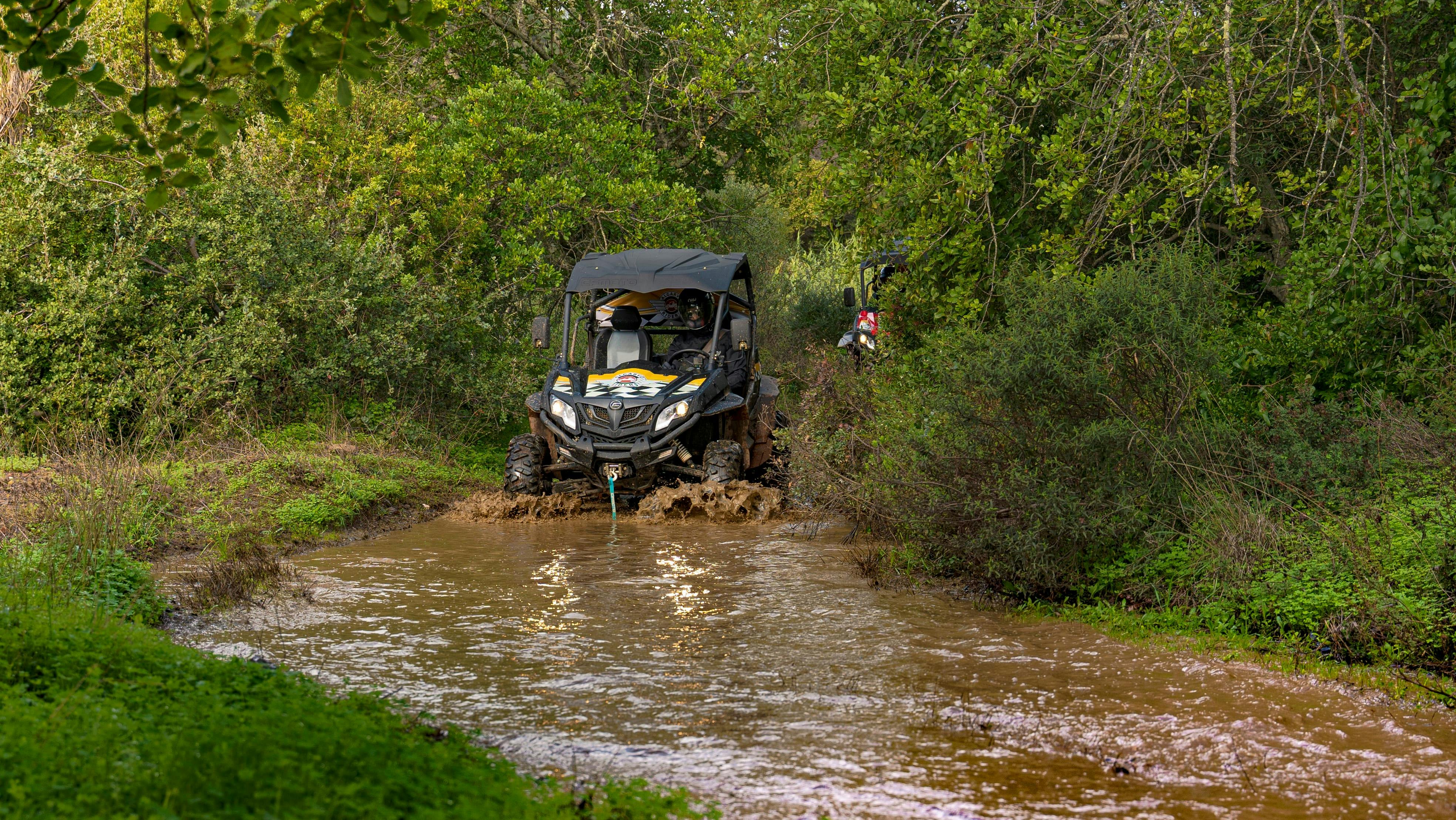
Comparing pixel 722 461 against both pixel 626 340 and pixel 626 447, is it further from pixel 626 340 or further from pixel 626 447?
pixel 626 340

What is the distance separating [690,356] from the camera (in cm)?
1290

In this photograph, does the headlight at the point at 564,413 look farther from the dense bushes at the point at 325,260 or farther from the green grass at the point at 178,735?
the green grass at the point at 178,735

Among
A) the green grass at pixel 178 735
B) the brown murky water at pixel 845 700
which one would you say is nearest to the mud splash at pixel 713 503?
the brown murky water at pixel 845 700

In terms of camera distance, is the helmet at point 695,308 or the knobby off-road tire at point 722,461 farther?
the helmet at point 695,308

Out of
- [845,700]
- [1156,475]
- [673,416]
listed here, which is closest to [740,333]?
[673,416]

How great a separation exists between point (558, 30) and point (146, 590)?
15.4 meters

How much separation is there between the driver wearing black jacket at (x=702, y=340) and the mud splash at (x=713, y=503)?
4.03 ft

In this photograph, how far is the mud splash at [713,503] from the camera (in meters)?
11.6

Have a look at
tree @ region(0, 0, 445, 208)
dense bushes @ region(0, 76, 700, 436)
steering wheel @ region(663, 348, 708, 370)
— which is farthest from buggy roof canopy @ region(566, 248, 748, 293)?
tree @ region(0, 0, 445, 208)

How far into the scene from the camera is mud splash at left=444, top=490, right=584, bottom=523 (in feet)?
39.2

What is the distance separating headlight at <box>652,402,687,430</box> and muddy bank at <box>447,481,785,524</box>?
0.63 metres

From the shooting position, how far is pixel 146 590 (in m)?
7.13

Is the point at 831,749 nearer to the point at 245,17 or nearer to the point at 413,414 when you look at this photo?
the point at 245,17

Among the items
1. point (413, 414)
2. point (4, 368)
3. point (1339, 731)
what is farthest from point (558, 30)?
point (1339, 731)
